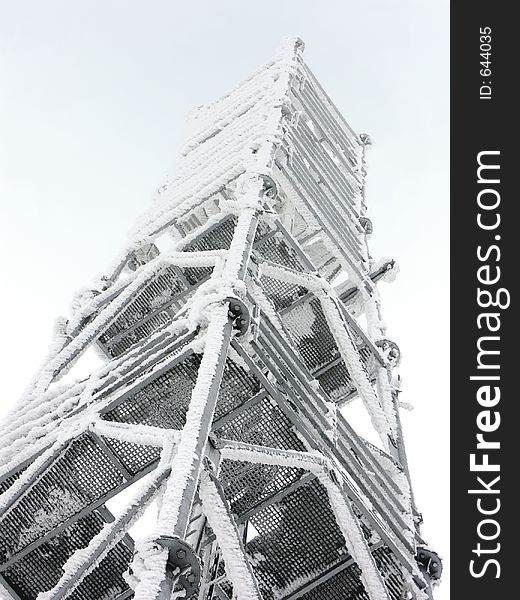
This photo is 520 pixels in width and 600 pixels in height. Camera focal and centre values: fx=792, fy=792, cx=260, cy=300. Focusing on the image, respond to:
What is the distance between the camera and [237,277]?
7305 millimetres

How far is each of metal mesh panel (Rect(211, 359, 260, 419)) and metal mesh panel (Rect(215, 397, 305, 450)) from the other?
4.3 inches

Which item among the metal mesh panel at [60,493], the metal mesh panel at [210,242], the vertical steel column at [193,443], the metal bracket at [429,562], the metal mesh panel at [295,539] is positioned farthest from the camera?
the metal mesh panel at [210,242]

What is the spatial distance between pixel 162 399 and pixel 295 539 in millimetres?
1991

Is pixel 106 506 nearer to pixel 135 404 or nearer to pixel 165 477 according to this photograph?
pixel 135 404

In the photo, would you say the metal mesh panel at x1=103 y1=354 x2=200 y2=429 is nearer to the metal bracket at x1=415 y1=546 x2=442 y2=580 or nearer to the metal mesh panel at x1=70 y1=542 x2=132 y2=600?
the metal mesh panel at x1=70 y1=542 x2=132 y2=600

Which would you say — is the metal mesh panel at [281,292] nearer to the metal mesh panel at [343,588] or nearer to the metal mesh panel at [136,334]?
the metal mesh panel at [136,334]

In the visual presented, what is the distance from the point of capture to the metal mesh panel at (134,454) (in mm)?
6930

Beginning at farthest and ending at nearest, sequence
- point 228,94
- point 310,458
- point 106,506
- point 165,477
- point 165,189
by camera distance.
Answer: point 228,94 → point 165,189 → point 106,506 → point 310,458 → point 165,477

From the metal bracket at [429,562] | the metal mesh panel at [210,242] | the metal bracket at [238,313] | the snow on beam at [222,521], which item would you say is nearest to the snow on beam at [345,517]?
the metal bracket at [429,562]

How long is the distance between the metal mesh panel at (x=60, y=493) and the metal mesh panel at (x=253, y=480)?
1.06 metres

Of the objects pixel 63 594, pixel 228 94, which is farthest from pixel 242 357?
pixel 228 94

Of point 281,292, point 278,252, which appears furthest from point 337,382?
point 278,252

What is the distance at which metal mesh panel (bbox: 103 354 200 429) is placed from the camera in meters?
6.88

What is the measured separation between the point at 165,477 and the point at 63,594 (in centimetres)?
Answer: 112
